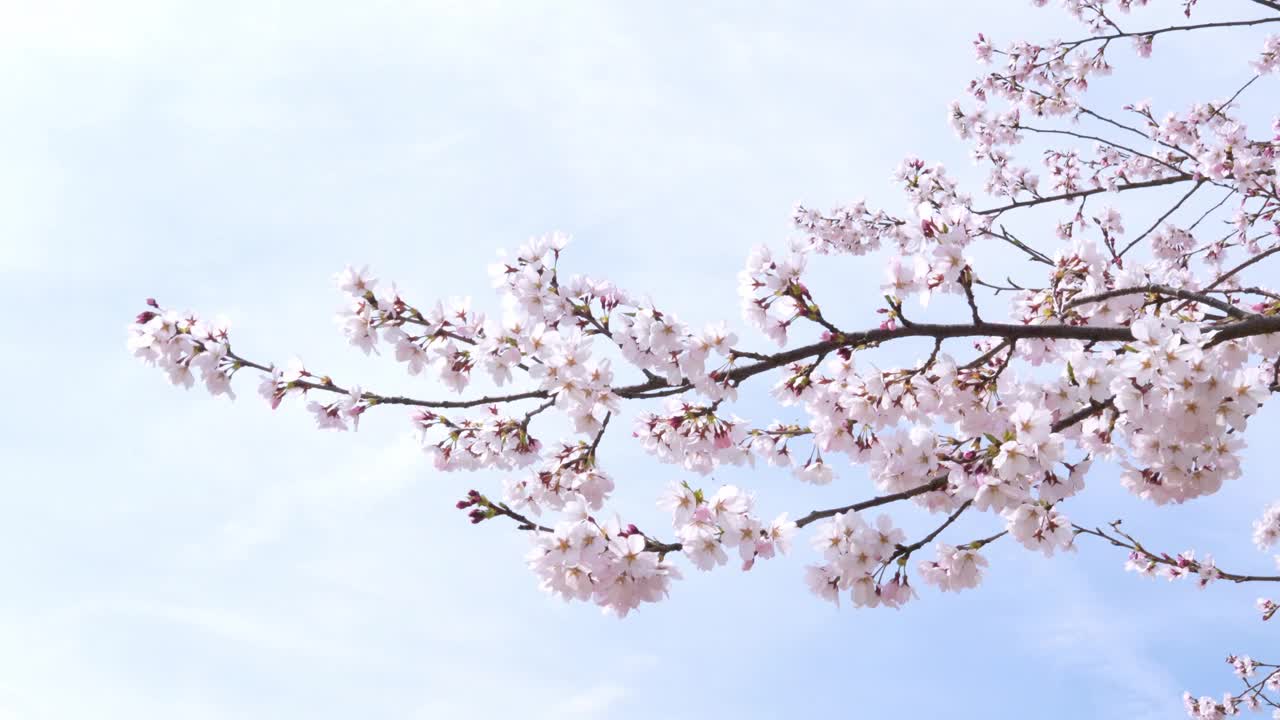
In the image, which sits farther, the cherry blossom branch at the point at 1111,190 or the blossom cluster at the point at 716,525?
the cherry blossom branch at the point at 1111,190

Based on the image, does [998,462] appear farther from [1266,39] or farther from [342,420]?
[1266,39]

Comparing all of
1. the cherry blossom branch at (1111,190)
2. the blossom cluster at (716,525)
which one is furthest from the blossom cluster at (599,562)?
the cherry blossom branch at (1111,190)

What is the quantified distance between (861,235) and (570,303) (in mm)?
8525

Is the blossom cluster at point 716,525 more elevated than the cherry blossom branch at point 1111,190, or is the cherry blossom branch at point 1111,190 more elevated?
the cherry blossom branch at point 1111,190

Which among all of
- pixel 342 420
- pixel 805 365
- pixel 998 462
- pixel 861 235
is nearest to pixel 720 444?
pixel 805 365

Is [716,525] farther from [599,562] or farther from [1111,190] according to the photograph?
[1111,190]

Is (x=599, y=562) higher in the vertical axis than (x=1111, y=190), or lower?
lower

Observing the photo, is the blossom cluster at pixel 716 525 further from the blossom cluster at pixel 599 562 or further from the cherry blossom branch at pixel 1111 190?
the cherry blossom branch at pixel 1111 190

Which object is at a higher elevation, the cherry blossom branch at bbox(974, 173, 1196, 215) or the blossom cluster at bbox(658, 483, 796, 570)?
the cherry blossom branch at bbox(974, 173, 1196, 215)

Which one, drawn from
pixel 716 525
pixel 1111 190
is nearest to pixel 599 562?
pixel 716 525

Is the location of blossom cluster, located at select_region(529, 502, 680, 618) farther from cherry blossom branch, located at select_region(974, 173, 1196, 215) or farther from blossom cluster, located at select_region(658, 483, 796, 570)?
cherry blossom branch, located at select_region(974, 173, 1196, 215)

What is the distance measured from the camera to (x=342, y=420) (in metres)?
4.93

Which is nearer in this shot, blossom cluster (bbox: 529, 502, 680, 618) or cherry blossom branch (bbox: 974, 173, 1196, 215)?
blossom cluster (bbox: 529, 502, 680, 618)

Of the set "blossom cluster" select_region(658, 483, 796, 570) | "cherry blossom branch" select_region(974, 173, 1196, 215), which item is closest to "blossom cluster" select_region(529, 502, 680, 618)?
"blossom cluster" select_region(658, 483, 796, 570)
